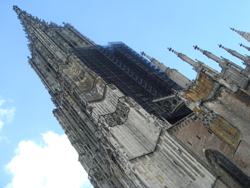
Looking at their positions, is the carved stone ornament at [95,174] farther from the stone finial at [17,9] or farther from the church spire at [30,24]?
the stone finial at [17,9]

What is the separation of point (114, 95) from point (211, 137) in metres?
17.2

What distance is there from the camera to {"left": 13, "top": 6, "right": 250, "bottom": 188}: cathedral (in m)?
25.2

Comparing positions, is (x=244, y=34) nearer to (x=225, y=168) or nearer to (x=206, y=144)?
(x=206, y=144)

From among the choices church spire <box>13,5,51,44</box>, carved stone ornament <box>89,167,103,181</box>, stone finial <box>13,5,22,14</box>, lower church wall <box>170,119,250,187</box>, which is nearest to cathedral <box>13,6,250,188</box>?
lower church wall <box>170,119,250,187</box>

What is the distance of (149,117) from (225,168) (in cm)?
1074

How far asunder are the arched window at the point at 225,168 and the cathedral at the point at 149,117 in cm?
9

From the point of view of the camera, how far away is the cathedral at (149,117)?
992 inches

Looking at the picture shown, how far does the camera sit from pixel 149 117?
32031 millimetres

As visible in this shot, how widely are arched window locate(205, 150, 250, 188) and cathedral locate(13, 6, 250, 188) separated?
0.09 meters

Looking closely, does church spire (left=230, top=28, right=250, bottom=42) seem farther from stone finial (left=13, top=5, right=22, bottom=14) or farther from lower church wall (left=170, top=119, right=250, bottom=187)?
stone finial (left=13, top=5, right=22, bottom=14)

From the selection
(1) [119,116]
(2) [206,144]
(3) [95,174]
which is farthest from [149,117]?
(3) [95,174]

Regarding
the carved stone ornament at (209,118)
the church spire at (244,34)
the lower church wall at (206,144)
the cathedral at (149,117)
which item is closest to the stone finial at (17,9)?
the cathedral at (149,117)

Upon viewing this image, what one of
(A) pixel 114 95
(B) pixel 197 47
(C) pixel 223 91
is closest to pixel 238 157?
(C) pixel 223 91

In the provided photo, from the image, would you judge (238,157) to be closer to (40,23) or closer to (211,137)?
(211,137)
